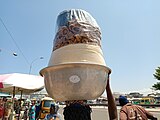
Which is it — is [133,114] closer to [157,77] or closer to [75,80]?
[75,80]

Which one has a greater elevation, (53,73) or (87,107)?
(53,73)

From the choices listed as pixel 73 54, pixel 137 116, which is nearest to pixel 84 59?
pixel 73 54

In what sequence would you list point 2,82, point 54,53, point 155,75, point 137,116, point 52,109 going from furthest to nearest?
1. point 155,75
2. point 2,82
3. point 52,109
4. point 137,116
5. point 54,53

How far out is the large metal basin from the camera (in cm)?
171

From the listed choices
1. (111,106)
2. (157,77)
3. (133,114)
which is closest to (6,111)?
(133,114)

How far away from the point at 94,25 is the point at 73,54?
0.42 m

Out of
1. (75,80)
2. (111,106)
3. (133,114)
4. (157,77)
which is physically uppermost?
(157,77)

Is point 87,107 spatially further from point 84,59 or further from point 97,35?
point 97,35

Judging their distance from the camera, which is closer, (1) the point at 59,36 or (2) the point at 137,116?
(1) the point at 59,36

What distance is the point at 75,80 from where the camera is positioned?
5.61 feet

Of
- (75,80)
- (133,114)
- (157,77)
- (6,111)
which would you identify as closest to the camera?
(75,80)

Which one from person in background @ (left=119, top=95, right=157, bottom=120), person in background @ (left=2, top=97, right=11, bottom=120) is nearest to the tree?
person in background @ (left=2, top=97, right=11, bottom=120)

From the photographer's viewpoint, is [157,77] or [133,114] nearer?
[133,114]

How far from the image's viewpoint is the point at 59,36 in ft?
6.31
